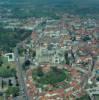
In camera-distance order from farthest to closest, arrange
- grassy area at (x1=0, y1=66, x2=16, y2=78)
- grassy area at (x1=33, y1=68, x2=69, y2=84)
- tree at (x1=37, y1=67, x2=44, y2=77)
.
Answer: grassy area at (x1=0, y1=66, x2=16, y2=78) < tree at (x1=37, y1=67, x2=44, y2=77) < grassy area at (x1=33, y1=68, x2=69, y2=84)

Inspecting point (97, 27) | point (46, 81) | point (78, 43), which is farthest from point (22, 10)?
point (46, 81)

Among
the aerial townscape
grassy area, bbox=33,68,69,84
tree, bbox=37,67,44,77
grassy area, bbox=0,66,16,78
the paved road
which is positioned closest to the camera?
the paved road

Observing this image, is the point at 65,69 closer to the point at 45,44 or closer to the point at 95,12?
the point at 45,44

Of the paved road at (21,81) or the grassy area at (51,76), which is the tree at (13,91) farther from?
the grassy area at (51,76)

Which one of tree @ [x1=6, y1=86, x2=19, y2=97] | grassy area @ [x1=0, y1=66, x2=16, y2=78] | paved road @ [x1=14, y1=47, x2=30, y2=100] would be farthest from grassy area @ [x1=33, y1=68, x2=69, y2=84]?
tree @ [x1=6, y1=86, x2=19, y2=97]

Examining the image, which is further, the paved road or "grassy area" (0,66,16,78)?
"grassy area" (0,66,16,78)

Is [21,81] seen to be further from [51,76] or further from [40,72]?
[51,76]

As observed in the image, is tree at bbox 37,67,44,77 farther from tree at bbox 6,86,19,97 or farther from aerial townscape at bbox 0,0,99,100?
tree at bbox 6,86,19,97

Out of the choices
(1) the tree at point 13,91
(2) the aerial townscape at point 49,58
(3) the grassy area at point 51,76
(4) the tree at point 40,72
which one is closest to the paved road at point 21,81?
(2) the aerial townscape at point 49,58

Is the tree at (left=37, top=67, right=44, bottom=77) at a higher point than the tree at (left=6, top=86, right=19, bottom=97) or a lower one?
higher
